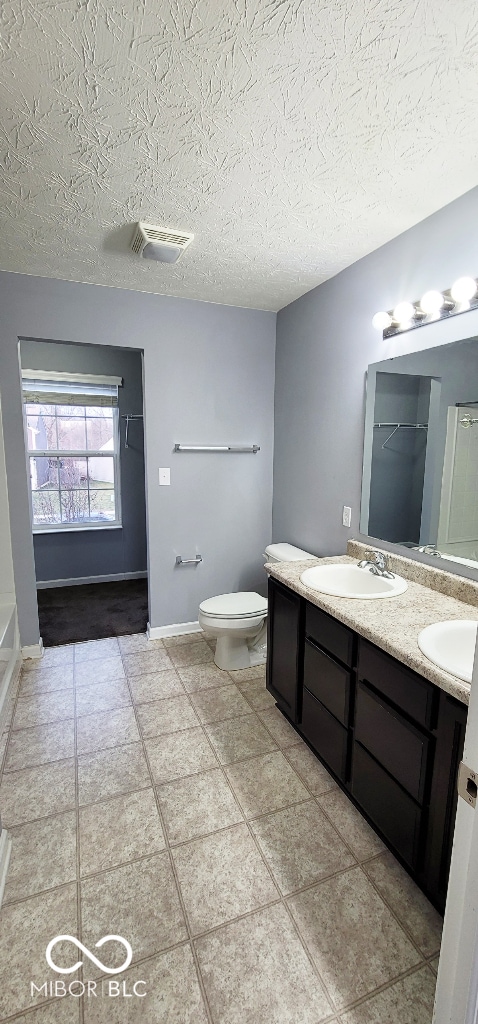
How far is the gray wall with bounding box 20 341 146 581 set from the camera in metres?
3.99

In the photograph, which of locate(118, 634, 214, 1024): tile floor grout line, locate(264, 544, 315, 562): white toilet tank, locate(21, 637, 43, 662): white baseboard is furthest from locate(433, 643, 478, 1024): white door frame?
locate(21, 637, 43, 662): white baseboard

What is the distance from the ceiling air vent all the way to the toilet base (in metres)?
2.11

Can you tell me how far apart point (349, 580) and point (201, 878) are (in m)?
1.27

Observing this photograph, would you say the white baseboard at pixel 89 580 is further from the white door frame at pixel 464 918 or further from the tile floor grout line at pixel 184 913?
the white door frame at pixel 464 918

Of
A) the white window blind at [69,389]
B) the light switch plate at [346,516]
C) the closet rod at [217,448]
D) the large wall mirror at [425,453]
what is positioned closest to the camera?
the large wall mirror at [425,453]

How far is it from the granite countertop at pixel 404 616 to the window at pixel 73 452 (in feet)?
9.67

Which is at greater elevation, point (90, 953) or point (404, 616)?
point (404, 616)

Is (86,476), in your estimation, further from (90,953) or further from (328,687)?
(90,953)

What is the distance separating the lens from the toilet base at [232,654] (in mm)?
2641

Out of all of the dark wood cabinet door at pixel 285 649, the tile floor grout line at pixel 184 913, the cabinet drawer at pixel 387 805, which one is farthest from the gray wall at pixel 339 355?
the tile floor grout line at pixel 184 913

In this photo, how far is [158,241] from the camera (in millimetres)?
1926

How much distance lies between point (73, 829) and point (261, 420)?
254 cm

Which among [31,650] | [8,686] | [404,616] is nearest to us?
[404,616]

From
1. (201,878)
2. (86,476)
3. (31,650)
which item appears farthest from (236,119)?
(86,476)
